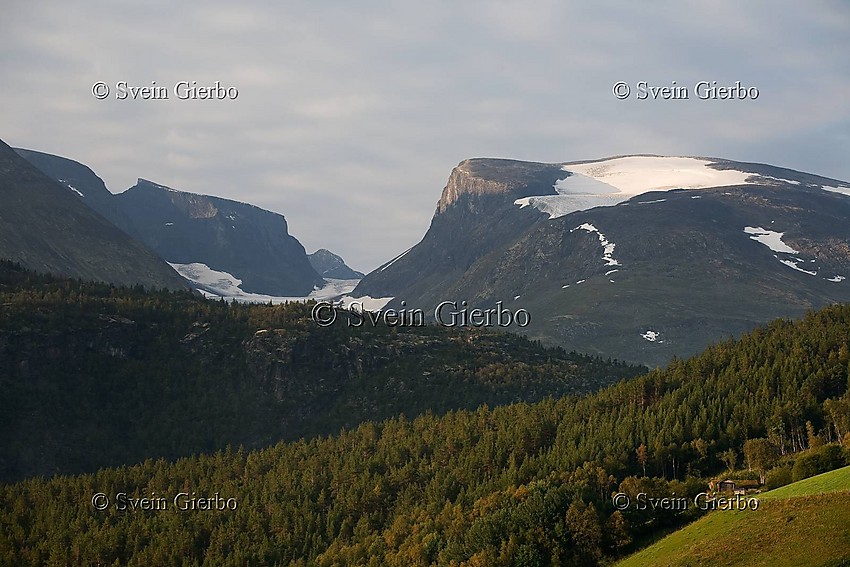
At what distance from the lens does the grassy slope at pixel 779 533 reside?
10619cm

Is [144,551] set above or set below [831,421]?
below

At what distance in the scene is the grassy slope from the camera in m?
106

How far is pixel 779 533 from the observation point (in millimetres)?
111562

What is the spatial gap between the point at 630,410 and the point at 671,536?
67050 millimetres

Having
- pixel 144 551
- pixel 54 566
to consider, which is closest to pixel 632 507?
pixel 144 551

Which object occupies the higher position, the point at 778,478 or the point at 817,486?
the point at 817,486

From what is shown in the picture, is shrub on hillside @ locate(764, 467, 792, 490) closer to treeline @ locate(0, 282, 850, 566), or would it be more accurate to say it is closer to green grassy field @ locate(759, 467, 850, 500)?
treeline @ locate(0, 282, 850, 566)

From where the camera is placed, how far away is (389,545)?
531 ft

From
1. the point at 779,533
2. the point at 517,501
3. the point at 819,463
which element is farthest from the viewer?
the point at 517,501

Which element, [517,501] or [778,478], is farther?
[517,501]

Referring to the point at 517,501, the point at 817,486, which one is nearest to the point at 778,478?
the point at 817,486

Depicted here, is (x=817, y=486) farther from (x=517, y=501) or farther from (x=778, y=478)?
(x=517, y=501)

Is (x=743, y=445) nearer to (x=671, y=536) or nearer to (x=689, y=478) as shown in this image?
(x=689, y=478)

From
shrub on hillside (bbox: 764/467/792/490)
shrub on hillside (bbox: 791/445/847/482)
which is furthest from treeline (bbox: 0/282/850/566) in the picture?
shrub on hillside (bbox: 764/467/792/490)
